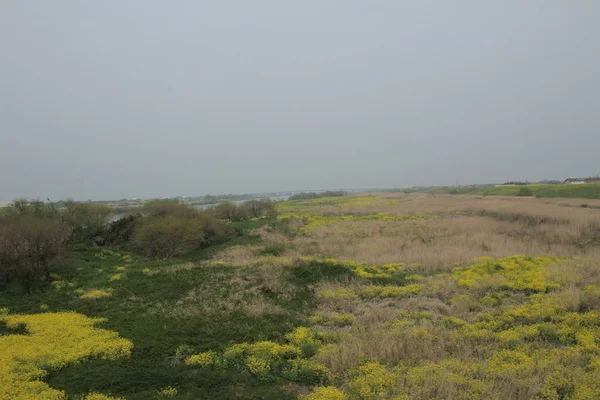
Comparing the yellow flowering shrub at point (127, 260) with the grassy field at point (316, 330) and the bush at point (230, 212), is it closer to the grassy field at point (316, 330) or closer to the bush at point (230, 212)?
the grassy field at point (316, 330)

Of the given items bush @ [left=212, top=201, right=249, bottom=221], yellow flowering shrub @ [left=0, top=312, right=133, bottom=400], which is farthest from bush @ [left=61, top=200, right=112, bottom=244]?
yellow flowering shrub @ [left=0, top=312, right=133, bottom=400]

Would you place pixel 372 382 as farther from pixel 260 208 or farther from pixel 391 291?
pixel 260 208

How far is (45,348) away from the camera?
8.33 meters

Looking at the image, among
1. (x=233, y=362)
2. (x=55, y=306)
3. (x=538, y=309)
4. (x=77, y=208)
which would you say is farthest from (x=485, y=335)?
(x=77, y=208)

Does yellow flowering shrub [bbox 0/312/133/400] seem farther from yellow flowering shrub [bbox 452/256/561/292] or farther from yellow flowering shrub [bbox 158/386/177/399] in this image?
yellow flowering shrub [bbox 452/256/561/292]

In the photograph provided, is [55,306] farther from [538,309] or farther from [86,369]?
[538,309]

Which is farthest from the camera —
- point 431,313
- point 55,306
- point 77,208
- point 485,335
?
point 77,208

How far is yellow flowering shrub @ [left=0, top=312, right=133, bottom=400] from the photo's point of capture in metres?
6.59

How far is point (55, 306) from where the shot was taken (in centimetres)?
1264

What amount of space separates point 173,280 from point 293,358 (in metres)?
9.65

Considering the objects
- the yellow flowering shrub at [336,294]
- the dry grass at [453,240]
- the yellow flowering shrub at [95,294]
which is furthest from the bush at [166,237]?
the yellow flowering shrub at [336,294]

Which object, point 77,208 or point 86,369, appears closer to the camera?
point 86,369

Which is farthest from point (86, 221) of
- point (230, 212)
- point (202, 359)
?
point (202, 359)

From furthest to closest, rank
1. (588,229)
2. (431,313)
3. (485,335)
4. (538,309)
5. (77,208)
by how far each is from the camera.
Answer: (77,208) → (588,229) → (431,313) → (538,309) → (485,335)
